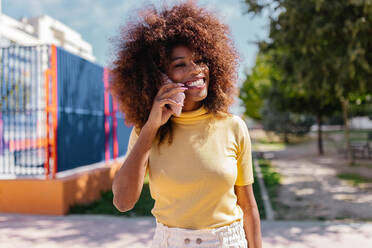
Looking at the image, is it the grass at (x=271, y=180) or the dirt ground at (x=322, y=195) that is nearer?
the dirt ground at (x=322, y=195)

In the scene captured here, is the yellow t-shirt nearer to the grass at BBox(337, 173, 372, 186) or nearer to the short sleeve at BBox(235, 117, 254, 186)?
the short sleeve at BBox(235, 117, 254, 186)

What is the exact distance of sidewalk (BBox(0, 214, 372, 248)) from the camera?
4.81 metres

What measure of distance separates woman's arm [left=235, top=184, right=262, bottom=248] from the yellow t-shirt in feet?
0.29

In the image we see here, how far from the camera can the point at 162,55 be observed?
1.54m

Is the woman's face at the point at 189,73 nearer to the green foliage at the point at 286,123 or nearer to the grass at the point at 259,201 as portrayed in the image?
the grass at the point at 259,201

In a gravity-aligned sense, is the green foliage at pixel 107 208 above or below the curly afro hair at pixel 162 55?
below

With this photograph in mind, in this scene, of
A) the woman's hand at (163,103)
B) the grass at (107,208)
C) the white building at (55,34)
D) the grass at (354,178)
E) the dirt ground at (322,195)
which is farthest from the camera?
the white building at (55,34)

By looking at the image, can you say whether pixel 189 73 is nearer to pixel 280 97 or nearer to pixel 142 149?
pixel 142 149

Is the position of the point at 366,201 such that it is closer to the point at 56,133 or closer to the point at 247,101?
the point at 56,133

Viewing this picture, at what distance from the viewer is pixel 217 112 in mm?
1575

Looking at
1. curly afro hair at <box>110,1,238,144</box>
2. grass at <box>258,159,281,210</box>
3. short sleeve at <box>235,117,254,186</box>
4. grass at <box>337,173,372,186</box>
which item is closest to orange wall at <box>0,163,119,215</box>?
grass at <box>258,159,281,210</box>

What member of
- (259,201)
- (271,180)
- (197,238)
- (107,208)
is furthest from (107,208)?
(197,238)

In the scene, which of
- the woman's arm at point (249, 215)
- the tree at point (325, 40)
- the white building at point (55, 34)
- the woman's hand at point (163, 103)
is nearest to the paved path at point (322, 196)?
the tree at point (325, 40)

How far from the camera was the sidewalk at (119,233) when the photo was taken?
4812mm
